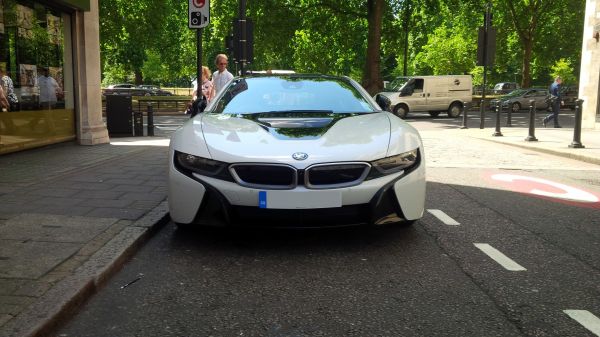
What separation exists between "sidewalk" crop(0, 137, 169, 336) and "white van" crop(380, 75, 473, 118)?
20.0m

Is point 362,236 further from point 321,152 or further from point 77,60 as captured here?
point 77,60

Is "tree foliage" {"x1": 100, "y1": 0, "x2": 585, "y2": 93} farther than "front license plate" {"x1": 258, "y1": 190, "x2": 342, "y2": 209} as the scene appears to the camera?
Yes

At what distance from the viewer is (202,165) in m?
4.03

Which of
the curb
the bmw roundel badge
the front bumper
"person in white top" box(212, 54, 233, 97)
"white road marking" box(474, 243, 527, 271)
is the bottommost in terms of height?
"white road marking" box(474, 243, 527, 271)

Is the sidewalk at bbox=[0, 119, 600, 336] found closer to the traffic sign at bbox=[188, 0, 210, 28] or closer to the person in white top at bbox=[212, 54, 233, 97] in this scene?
the person in white top at bbox=[212, 54, 233, 97]

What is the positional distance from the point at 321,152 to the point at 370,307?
3.95ft

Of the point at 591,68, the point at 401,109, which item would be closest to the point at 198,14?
the point at 591,68

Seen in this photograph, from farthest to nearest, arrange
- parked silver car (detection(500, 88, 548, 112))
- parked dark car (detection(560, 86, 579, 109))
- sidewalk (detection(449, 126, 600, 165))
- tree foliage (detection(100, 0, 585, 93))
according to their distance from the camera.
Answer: parked dark car (detection(560, 86, 579, 109)), parked silver car (detection(500, 88, 548, 112)), tree foliage (detection(100, 0, 585, 93)), sidewalk (detection(449, 126, 600, 165))

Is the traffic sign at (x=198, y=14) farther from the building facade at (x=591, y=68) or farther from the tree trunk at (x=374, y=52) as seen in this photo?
the tree trunk at (x=374, y=52)

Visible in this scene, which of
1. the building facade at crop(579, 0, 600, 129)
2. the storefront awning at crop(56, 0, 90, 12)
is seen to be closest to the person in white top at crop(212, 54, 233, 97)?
the storefront awning at crop(56, 0, 90, 12)

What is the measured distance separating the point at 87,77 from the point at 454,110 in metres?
20.6

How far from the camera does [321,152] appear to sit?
3916 millimetres

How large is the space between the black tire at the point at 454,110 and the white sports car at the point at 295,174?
24.3 m

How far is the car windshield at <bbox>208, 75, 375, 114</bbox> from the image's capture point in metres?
5.16
